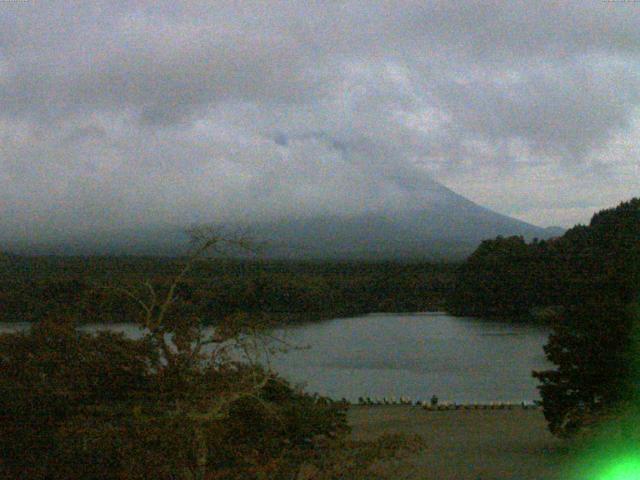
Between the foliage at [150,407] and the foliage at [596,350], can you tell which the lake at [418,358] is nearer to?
the foliage at [596,350]

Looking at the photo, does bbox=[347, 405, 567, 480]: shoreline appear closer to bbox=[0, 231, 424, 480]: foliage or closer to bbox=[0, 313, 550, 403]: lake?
bbox=[0, 313, 550, 403]: lake

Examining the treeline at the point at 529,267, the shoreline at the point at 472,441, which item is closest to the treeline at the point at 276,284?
the shoreline at the point at 472,441

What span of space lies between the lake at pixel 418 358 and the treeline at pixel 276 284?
4.33 ft

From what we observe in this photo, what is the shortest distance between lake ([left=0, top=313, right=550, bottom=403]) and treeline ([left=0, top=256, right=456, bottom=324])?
132 cm

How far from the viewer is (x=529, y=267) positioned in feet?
103

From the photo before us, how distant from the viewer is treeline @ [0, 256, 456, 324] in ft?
44.7

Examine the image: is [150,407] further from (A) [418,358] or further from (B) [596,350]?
(A) [418,358]

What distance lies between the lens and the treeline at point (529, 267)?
30.0 metres

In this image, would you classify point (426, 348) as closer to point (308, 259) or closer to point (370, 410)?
point (370, 410)

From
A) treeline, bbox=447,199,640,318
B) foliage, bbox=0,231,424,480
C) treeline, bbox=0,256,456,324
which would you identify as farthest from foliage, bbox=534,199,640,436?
treeline, bbox=447,199,640,318

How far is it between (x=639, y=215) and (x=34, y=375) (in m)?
30.7

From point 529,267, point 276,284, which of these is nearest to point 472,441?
point 276,284

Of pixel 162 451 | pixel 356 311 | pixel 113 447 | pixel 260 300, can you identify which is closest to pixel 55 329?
pixel 113 447

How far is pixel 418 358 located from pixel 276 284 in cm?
545
